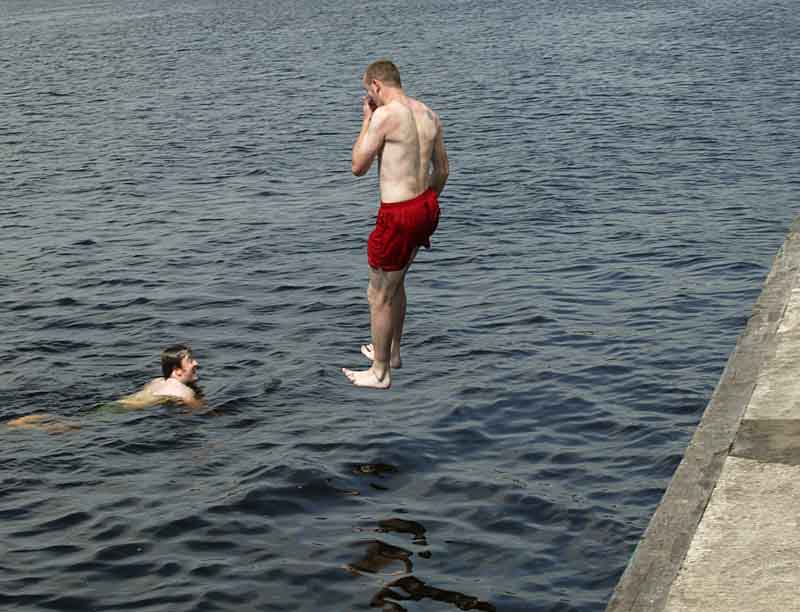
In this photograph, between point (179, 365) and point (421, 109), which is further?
point (179, 365)

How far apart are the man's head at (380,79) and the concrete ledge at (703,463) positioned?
10.5 ft

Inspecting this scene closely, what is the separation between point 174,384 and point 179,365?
21cm

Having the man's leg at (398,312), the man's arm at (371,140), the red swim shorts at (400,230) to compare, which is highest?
the man's arm at (371,140)

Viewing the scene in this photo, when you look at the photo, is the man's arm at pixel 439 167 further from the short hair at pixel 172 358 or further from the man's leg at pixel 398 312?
the short hair at pixel 172 358

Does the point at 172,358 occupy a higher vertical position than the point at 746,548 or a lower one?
lower

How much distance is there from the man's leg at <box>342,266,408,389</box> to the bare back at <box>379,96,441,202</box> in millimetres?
597

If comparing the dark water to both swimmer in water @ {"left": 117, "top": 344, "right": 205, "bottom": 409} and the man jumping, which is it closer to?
swimmer in water @ {"left": 117, "top": 344, "right": 205, "bottom": 409}

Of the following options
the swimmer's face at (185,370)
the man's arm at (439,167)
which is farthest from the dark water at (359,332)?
the man's arm at (439,167)

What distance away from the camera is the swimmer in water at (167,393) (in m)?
13.8

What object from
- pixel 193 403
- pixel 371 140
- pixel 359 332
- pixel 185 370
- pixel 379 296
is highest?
pixel 371 140

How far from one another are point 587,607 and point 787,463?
1.95m

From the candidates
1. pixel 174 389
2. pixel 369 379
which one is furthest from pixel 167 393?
pixel 369 379

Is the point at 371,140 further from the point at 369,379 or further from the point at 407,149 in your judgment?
the point at 369,379

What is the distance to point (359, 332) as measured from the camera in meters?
16.6
